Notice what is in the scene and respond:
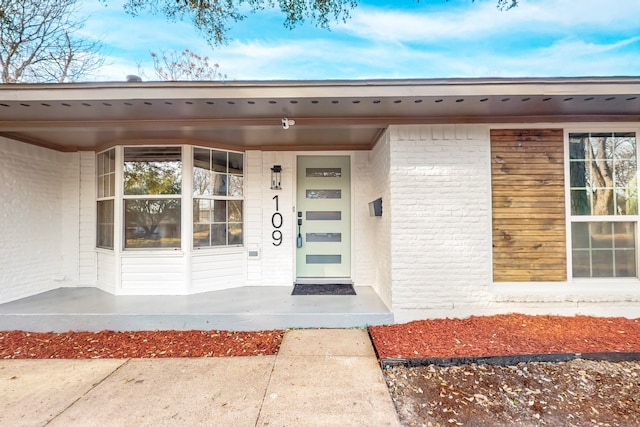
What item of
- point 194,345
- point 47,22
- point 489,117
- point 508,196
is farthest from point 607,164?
point 47,22

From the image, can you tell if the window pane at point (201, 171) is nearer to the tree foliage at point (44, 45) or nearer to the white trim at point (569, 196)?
the tree foliage at point (44, 45)

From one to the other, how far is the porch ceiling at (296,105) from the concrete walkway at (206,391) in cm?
257

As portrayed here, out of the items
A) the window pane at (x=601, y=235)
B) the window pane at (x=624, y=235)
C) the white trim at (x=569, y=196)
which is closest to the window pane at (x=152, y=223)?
the white trim at (x=569, y=196)

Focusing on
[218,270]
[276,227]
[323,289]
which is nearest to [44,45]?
[218,270]

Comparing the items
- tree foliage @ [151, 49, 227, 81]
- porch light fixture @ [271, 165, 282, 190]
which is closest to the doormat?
porch light fixture @ [271, 165, 282, 190]

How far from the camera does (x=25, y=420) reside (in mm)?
1911

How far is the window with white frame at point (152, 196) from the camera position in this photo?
417 cm

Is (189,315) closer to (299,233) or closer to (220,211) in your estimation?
(220,211)

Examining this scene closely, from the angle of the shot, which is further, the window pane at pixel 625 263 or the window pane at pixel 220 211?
the window pane at pixel 220 211

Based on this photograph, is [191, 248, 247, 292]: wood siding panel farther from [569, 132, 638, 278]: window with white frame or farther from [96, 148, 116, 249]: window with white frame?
[569, 132, 638, 278]: window with white frame

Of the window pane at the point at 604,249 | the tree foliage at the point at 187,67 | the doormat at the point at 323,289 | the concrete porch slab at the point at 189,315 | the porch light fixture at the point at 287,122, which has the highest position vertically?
the tree foliage at the point at 187,67

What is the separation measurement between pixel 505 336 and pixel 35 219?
6.37 meters

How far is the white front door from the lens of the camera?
4.73 meters

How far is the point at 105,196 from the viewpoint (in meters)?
4.46
